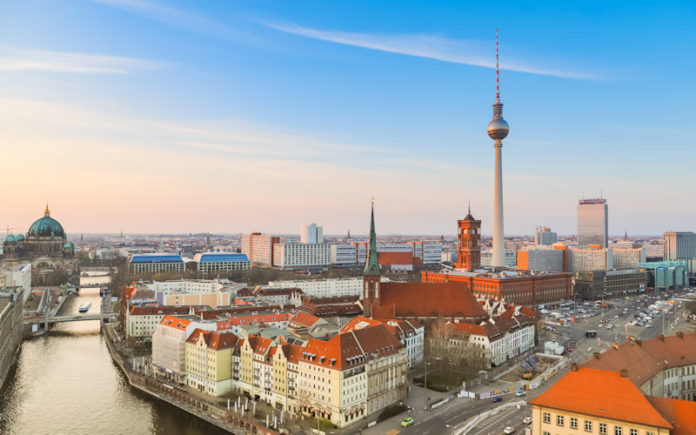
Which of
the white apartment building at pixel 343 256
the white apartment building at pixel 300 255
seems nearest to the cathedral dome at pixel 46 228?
the white apartment building at pixel 300 255

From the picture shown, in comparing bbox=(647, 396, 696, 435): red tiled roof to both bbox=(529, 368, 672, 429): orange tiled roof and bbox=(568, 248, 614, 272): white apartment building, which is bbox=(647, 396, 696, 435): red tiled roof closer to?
A: bbox=(529, 368, 672, 429): orange tiled roof

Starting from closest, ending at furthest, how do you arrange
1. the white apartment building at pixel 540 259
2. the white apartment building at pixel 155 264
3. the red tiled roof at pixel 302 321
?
1. the red tiled roof at pixel 302 321
2. the white apartment building at pixel 155 264
3. the white apartment building at pixel 540 259

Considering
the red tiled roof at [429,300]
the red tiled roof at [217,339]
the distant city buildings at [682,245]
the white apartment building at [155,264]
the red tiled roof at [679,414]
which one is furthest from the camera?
the distant city buildings at [682,245]

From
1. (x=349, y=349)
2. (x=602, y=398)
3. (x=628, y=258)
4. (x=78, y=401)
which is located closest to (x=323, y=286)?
(x=78, y=401)

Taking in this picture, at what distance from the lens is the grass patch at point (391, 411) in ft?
135

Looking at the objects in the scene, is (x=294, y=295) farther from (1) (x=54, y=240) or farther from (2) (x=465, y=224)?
(1) (x=54, y=240)

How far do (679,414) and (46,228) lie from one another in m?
170

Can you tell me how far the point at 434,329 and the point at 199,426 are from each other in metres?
27.2

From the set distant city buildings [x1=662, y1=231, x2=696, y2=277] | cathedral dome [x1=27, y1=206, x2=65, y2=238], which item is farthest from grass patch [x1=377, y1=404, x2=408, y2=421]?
distant city buildings [x1=662, y1=231, x2=696, y2=277]

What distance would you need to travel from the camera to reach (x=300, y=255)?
560ft

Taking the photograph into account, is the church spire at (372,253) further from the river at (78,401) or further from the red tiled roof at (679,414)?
the red tiled roof at (679,414)

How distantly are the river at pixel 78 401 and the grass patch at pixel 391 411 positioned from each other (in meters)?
12.5

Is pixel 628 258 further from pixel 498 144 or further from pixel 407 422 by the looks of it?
pixel 407 422

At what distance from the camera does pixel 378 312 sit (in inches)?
2430
